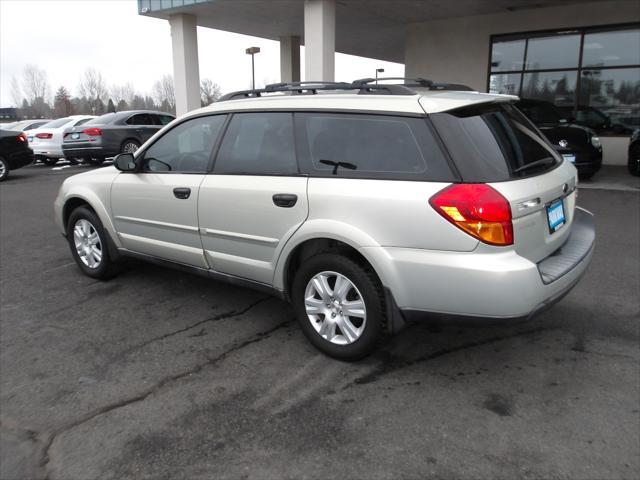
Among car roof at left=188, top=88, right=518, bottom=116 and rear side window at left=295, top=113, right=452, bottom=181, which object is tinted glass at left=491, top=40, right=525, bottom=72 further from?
rear side window at left=295, top=113, right=452, bottom=181

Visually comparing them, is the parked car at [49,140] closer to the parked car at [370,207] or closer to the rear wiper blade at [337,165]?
the parked car at [370,207]

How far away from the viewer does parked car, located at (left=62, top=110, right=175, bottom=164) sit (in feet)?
47.9

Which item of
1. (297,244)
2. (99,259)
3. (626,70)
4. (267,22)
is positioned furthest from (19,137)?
(626,70)

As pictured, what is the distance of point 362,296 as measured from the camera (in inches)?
127

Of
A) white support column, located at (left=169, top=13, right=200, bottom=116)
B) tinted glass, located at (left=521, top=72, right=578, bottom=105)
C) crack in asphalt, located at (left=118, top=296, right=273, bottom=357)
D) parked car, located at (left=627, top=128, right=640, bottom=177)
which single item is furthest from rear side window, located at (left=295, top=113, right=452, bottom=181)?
tinted glass, located at (left=521, top=72, right=578, bottom=105)

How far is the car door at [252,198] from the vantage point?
11.5 feet

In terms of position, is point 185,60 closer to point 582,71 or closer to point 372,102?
point 582,71

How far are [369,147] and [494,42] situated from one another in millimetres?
13225

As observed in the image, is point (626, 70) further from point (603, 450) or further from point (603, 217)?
point (603, 450)

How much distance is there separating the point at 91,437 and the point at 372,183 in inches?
80.8

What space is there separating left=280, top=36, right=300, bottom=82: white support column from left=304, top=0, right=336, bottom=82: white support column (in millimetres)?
7293

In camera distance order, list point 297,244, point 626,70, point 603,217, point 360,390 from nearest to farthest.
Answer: point 360,390 < point 297,244 < point 603,217 < point 626,70

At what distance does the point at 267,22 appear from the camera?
15.9 metres

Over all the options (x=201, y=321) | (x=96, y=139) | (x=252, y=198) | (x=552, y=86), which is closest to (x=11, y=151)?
(x=96, y=139)
